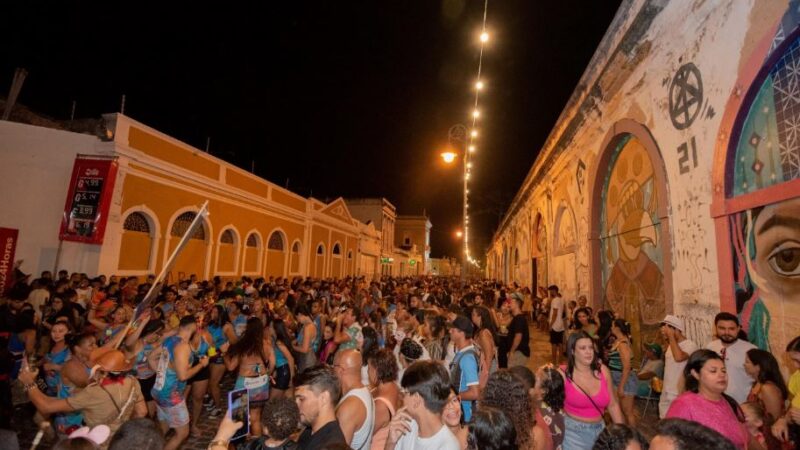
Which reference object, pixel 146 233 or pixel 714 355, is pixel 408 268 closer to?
pixel 146 233

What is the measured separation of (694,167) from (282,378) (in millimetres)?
Result: 6519

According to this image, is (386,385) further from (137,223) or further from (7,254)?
(7,254)

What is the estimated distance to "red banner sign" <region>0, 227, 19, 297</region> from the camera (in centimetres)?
984

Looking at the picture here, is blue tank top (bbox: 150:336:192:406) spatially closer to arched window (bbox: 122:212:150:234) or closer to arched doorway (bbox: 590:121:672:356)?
arched doorway (bbox: 590:121:672:356)

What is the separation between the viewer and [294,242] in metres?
22.2

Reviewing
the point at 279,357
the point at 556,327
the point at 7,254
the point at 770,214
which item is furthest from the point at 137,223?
the point at 770,214

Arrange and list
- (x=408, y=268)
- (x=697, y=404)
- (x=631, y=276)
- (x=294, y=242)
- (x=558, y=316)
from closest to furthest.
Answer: (x=697, y=404) < (x=631, y=276) < (x=558, y=316) < (x=294, y=242) < (x=408, y=268)

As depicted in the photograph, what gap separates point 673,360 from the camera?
4.78m

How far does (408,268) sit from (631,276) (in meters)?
54.3

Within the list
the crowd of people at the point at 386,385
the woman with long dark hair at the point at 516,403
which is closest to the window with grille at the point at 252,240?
the crowd of people at the point at 386,385

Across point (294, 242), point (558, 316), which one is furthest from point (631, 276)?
point (294, 242)

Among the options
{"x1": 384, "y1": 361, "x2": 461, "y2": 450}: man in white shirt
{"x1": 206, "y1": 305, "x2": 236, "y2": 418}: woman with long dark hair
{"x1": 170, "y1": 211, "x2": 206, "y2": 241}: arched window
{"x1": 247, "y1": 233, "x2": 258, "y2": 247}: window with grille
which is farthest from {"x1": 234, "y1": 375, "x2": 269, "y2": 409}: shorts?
{"x1": 247, "y1": 233, "x2": 258, "y2": 247}: window with grille

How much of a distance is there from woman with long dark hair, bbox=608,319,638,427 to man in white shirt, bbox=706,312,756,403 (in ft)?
3.64

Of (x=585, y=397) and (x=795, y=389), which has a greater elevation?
(x=795, y=389)
